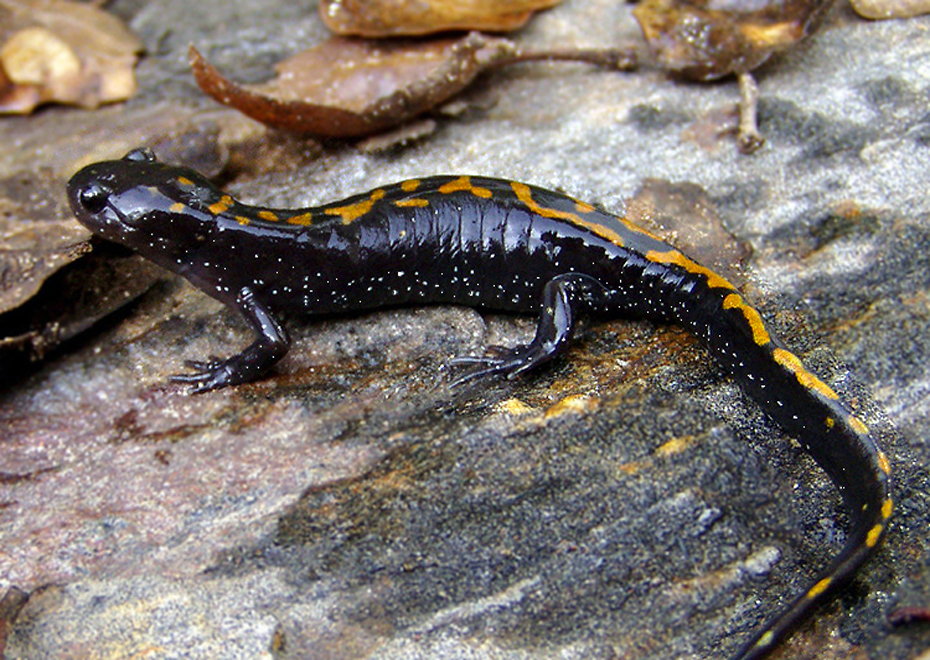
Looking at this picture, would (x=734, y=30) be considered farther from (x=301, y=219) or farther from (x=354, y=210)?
(x=301, y=219)

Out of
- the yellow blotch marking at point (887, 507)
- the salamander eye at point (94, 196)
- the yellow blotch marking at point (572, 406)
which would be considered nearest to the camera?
the yellow blotch marking at point (887, 507)

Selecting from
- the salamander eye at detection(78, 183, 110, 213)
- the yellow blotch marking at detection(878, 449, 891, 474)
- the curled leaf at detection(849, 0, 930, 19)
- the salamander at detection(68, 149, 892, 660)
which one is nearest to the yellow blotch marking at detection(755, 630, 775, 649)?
the yellow blotch marking at detection(878, 449, 891, 474)

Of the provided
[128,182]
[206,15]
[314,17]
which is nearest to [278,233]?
[128,182]

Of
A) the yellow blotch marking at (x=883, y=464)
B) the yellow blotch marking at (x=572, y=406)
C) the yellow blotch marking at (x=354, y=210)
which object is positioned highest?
the yellow blotch marking at (x=354, y=210)

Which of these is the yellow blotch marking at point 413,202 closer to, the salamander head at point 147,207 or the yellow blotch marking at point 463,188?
the yellow blotch marking at point 463,188

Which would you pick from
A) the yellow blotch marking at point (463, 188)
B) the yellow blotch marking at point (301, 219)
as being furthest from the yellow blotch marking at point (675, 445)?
the yellow blotch marking at point (301, 219)

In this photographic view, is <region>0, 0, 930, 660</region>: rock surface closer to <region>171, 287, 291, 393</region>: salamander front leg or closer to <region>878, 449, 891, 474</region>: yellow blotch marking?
<region>171, 287, 291, 393</region>: salamander front leg

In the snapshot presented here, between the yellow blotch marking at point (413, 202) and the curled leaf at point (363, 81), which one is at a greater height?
the curled leaf at point (363, 81)
